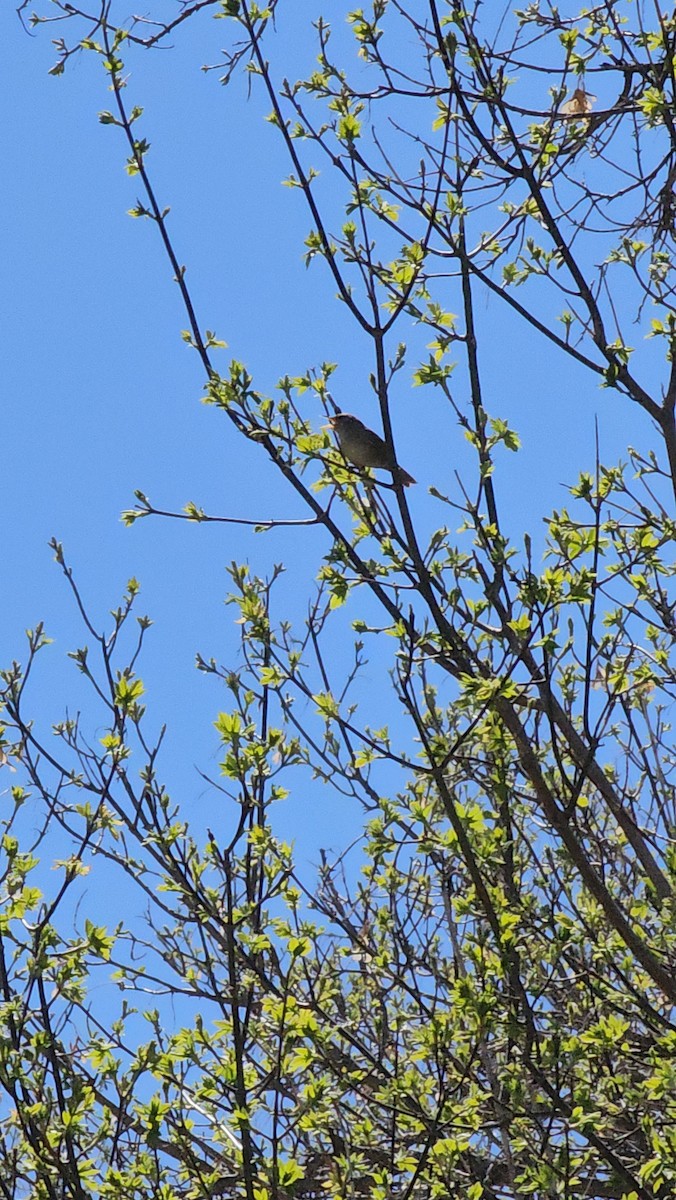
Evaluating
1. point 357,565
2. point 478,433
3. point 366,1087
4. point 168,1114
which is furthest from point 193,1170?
point 478,433

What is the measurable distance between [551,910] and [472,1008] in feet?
1.64

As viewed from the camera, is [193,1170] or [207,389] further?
[207,389]

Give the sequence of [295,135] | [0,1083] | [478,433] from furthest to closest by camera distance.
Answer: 1. [295,135]
2. [478,433]
3. [0,1083]

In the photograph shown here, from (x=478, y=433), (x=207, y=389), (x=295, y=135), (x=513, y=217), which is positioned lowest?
(x=478, y=433)

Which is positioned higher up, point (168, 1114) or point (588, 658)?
point (588, 658)

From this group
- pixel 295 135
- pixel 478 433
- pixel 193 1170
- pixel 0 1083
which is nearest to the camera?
pixel 0 1083

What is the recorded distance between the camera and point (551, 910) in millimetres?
3645

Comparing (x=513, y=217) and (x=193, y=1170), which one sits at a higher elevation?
(x=513, y=217)

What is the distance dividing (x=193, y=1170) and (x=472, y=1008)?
2.76ft

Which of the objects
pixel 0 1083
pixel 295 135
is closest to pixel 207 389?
pixel 295 135

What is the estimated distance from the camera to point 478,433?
3641mm

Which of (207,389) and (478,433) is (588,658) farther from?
(207,389)

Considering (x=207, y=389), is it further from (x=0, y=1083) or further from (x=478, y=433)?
(x=0, y=1083)

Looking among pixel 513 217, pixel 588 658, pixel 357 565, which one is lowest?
pixel 588 658
